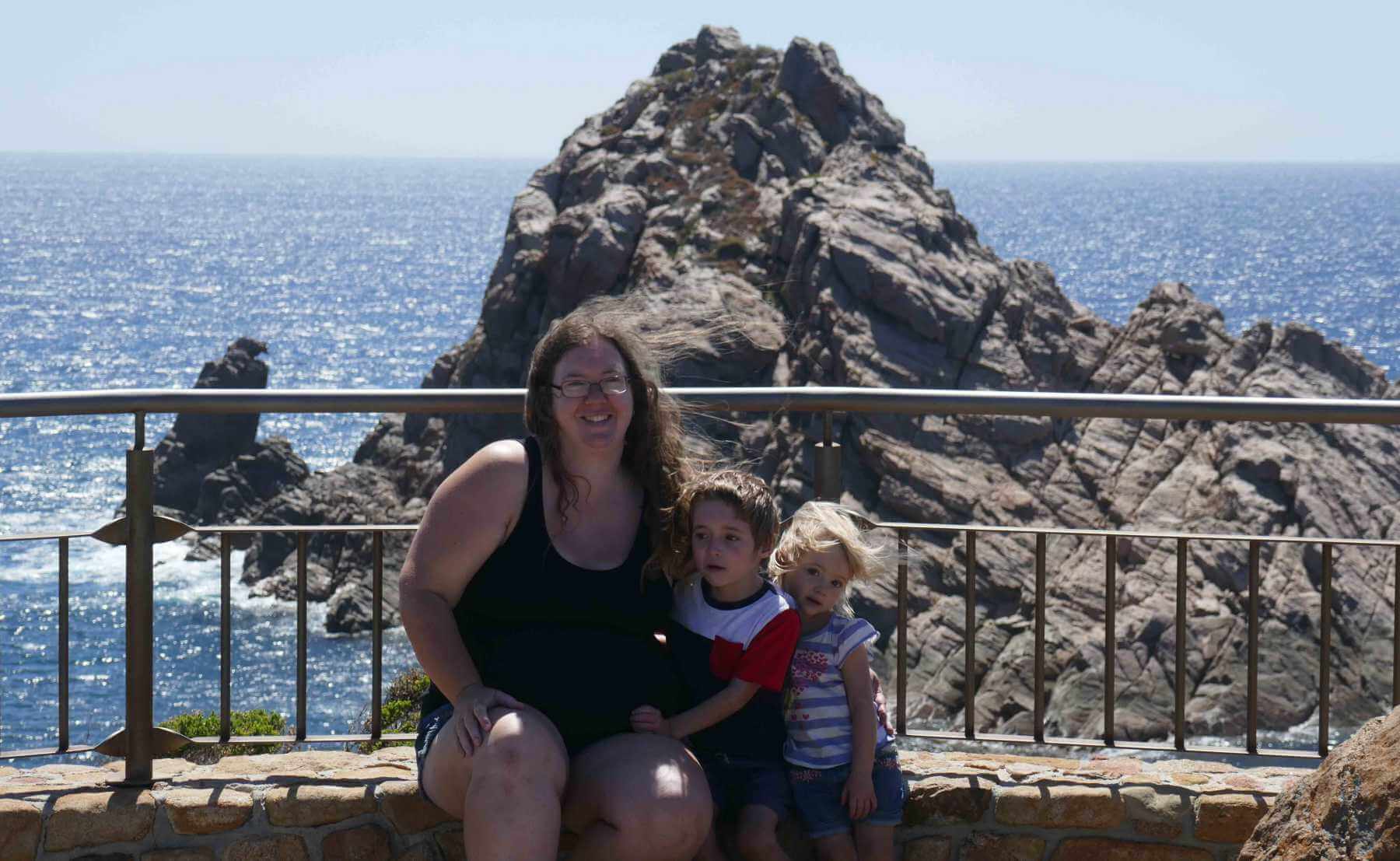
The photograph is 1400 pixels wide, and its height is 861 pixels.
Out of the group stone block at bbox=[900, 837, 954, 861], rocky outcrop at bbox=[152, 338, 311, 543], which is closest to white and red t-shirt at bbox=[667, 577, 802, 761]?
stone block at bbox=[900, 837, 954, 861]

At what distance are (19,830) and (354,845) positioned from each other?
0.87 meters

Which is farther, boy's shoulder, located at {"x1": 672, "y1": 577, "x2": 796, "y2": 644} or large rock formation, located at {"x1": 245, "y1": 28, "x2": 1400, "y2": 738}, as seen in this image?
large rock formation, located at {"x1": 245, "y1": 28, "x2": 1400, "y2": 738}

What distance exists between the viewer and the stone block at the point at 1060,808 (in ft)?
13.7

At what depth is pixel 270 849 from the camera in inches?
161

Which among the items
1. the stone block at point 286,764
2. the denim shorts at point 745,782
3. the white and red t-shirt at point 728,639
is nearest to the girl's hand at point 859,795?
the denim shorts at point 745,782

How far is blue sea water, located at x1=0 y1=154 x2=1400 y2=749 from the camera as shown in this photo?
32562 mm

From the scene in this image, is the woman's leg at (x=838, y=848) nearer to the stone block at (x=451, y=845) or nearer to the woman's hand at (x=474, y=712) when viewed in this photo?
the woman's hand at (x=474, y=712)

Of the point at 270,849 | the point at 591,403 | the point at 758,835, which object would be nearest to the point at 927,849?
the point at 758,835

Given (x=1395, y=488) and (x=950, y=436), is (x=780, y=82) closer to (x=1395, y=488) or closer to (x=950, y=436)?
(x=950, y=436)

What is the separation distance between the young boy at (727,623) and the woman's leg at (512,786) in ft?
1.03

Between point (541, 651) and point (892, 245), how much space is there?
30.3 m

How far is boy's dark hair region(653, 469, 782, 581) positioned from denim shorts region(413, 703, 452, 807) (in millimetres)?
599

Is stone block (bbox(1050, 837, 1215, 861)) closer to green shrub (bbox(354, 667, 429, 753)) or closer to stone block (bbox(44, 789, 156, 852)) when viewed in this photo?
stone block (bbox(44, 789, 156, 852))

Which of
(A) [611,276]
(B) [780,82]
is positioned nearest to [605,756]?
(A) [611,276]
